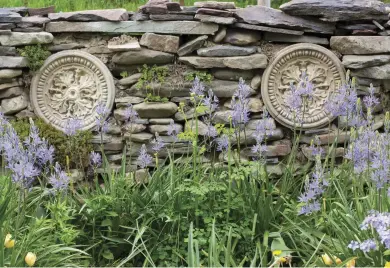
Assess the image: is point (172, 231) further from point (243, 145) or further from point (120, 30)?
point (120, 30)

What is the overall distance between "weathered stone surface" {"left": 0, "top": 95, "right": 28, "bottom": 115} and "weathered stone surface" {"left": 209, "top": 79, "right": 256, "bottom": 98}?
1.56m

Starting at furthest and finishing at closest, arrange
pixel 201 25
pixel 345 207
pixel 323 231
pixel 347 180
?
pixel 201 25
pixel 347 180
pixel 323 231
pixel 345 207

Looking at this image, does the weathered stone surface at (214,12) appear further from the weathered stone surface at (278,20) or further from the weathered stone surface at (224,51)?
the weathered stone surface at (224,51)

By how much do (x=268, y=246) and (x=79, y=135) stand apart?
6.03 feet

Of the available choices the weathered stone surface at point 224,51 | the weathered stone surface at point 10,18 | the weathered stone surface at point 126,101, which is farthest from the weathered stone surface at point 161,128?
the weathered stone surface at point 10,18

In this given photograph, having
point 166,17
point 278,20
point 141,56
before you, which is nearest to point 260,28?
point 278,20

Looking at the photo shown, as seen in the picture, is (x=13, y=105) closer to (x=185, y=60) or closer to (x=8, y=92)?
(x=8, y=92)

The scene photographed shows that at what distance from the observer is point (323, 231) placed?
3541 mm

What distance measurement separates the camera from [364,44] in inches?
179

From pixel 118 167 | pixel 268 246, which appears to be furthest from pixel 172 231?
pixel 118 167

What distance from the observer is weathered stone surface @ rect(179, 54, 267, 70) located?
456cm

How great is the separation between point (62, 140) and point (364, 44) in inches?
100

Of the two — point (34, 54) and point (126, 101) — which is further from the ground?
point (34, 54)

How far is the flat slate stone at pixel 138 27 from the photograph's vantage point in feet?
15.0
